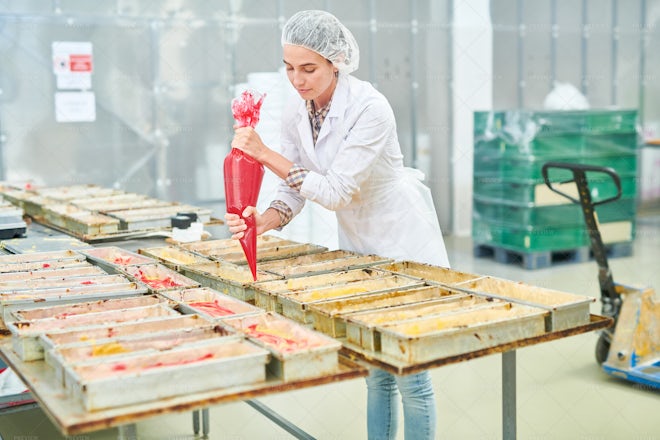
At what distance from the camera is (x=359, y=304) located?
6.62 ft

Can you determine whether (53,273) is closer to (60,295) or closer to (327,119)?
(60,295)

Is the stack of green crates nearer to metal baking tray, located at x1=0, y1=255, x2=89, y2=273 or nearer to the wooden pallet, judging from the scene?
the wooden pallet

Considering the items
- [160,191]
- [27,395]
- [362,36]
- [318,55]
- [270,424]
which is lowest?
[270,424]

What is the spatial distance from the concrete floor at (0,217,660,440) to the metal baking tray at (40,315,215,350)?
1673 millimetres

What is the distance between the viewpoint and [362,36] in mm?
7551

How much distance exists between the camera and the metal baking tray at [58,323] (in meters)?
1.74

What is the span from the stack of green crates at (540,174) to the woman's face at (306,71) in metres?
4.13

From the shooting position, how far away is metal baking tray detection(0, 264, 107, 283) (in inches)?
92.4

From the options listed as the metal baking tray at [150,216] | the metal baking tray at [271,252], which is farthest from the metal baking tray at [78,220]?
the metal baking tray at [271,252]

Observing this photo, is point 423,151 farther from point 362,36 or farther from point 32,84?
point 32,84

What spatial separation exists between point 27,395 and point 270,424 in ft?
3.41

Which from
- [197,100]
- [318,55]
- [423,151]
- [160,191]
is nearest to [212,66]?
[197,100]

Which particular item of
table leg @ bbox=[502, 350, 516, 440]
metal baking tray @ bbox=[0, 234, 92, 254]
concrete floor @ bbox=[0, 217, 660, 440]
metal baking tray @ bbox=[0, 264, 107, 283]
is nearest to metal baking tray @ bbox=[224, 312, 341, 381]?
table leg @ bbox=[502, 350, 516, 440]

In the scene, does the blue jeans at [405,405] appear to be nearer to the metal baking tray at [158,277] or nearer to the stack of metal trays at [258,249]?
the stack of metal trays at [258,249]
